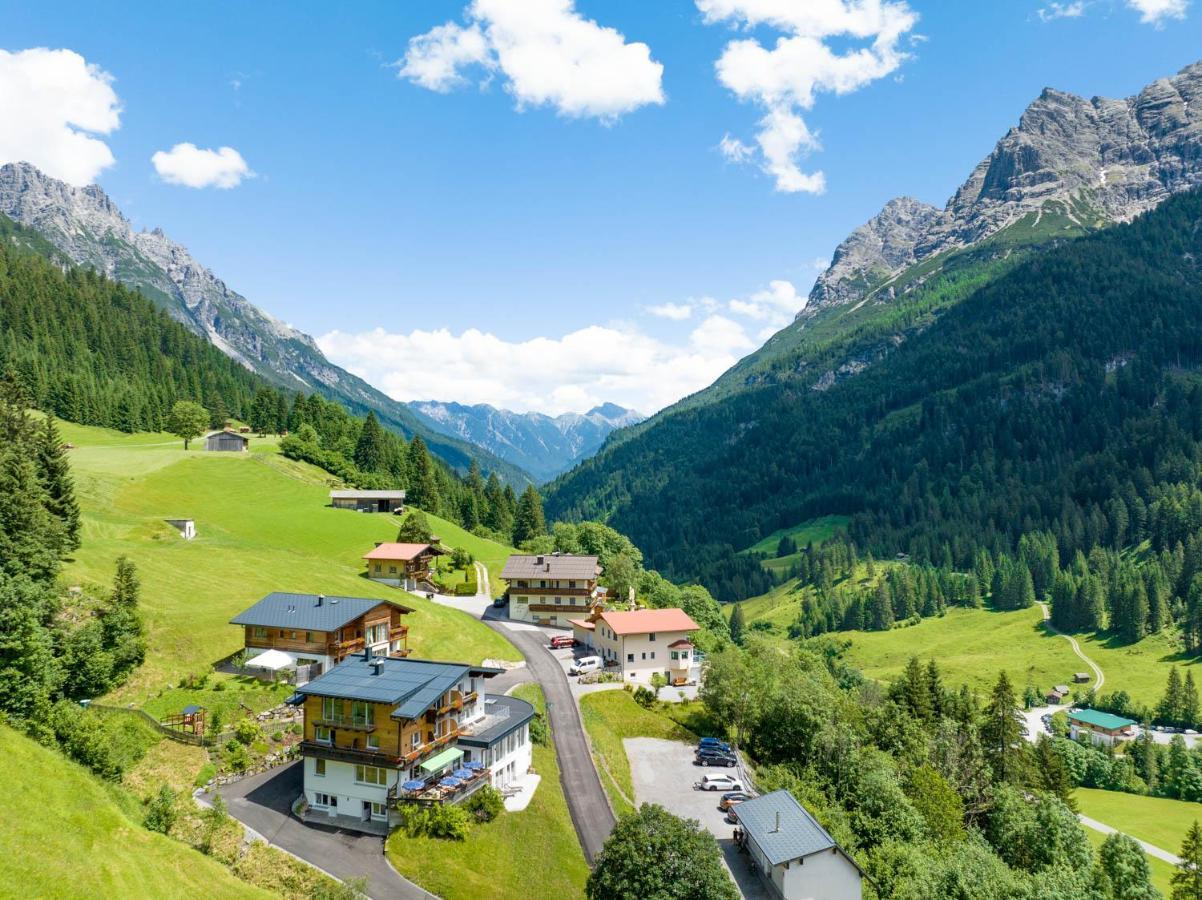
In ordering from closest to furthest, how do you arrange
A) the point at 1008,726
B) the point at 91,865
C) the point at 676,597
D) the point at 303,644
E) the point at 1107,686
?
the point at 91,865, the point at 303,644, the point at 1008,726, the point at 676,597, the point at 1107,686

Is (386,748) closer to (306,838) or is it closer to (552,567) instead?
(306,838)

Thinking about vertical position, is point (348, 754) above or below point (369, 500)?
below

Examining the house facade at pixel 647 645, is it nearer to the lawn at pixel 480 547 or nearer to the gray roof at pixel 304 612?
the gray roof at pixel 304 612

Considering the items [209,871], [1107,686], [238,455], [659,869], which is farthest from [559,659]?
[1107,686]

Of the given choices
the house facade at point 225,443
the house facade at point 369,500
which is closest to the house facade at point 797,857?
the house facade at point 369,500

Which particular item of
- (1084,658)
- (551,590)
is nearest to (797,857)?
(551,590)

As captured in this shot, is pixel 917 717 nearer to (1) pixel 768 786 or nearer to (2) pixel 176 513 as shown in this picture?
(1) pixel 768 786
